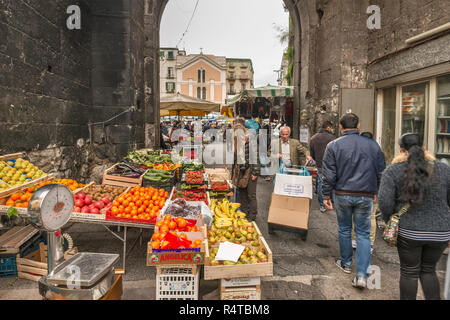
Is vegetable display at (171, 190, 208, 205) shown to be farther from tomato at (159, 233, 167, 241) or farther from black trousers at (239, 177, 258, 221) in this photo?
tomato at (159, 233, 167, 241)

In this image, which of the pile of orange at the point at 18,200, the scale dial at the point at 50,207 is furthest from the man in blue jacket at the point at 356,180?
the pile of orange at the point at 18,200

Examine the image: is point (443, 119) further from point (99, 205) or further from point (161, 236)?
point (99, 205)

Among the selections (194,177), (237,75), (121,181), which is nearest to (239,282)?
(194,177)

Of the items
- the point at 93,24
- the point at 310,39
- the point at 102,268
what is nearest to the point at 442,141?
the point at 310,39

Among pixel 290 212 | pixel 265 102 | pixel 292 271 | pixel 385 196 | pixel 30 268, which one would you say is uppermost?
pixel 265 102

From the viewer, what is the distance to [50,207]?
2.39 metres

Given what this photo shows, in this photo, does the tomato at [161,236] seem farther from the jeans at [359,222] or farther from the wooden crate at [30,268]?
the jeans at [359,222]

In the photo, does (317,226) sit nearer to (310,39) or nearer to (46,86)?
(46,86)

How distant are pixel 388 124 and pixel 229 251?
606 cm

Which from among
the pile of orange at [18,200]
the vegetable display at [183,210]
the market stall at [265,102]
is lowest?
the vegetable display at [183,210]

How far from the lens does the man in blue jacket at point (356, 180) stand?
3.44 meters

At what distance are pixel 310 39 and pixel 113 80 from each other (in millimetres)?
6035

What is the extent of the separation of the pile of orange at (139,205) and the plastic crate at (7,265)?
1.30 m
